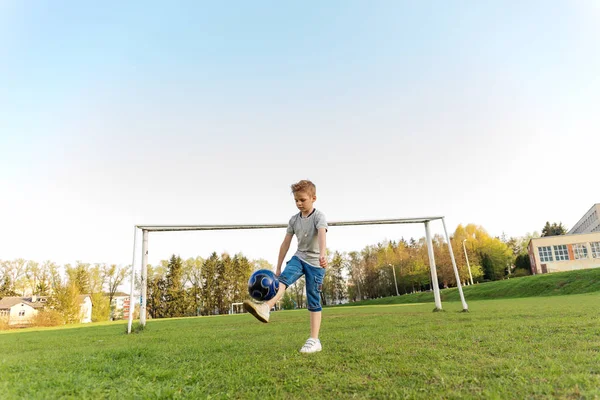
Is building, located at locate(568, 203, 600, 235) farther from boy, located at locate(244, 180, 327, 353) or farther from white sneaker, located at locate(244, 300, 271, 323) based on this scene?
white sneaker, located at locate(244, 300, 271, 323)

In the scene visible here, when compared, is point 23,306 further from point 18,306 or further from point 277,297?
point 277,297

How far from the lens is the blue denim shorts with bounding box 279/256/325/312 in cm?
405

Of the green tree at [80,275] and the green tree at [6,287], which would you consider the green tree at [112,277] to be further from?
the green tree at [6,287]

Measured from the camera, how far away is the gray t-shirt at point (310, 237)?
4.17 m

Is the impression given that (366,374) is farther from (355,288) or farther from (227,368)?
(355,288)

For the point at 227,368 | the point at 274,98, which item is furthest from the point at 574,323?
the point at 274,98

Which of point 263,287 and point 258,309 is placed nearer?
point 258,309

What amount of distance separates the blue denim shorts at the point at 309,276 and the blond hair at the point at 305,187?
85 cm

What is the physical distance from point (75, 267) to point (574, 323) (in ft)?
189

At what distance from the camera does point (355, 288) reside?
6662 centimetres

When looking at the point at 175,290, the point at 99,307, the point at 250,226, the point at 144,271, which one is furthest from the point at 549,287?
the point at 99,307

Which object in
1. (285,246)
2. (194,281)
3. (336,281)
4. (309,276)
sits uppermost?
(194,281)

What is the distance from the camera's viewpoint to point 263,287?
3.83 meters

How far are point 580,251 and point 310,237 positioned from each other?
56.3 meters
